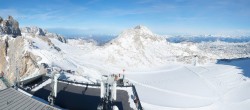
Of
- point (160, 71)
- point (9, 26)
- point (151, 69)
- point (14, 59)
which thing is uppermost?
point (9, 26)

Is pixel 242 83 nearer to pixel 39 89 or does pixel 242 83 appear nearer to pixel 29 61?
pixel 29 61

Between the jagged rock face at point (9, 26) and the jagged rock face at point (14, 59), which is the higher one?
the jagged rock face at point (9, 26)

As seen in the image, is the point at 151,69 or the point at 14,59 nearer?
the point at 14,59

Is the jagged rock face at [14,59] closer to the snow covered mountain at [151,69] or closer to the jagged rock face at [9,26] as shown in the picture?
the snow covered mountain at [151,69]

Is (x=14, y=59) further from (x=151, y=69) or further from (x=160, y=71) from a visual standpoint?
(x=151, y=69)

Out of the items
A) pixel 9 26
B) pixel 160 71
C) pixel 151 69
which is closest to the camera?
pixel 160 71

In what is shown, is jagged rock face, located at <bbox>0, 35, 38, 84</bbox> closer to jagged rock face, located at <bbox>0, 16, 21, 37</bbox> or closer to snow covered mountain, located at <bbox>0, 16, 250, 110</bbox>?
snow covered mountain, located at <bbox>0, 16, 250, 110</bbox>

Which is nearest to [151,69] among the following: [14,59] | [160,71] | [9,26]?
[160,71]

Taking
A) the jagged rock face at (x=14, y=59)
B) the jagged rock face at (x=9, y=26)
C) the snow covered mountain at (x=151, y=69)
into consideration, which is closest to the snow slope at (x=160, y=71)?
the snow covered mountain at (x=151, y=69)

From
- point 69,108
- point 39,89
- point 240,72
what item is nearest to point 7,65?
point 39,89
